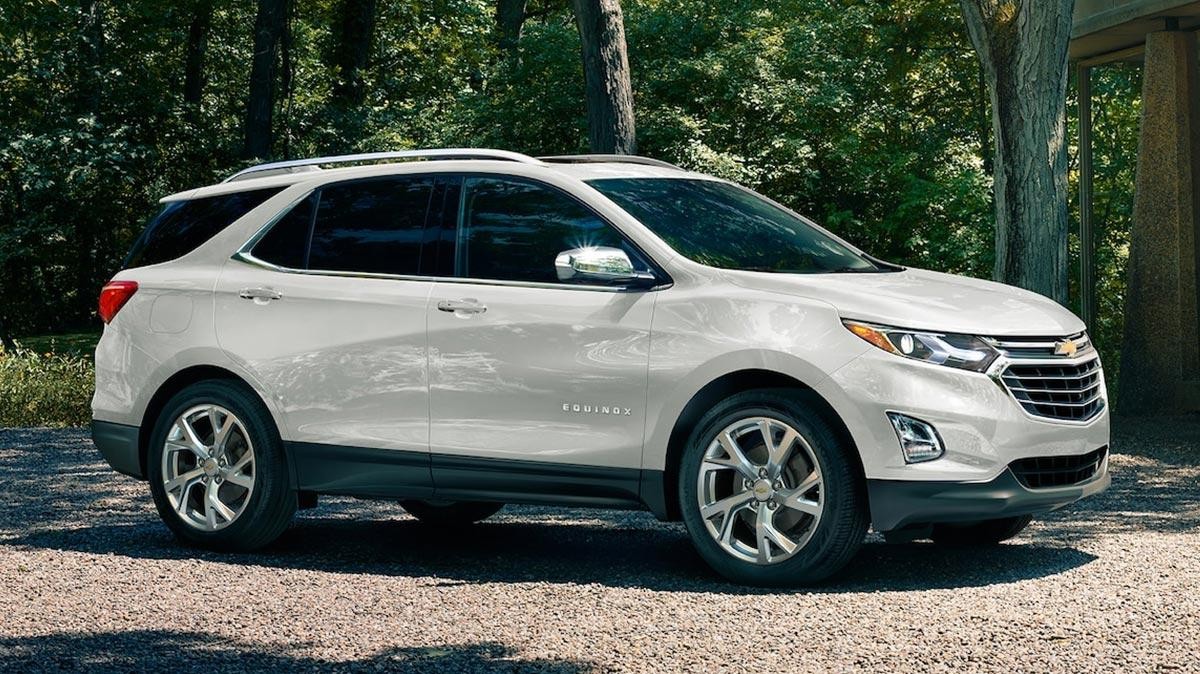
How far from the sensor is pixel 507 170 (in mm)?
8008

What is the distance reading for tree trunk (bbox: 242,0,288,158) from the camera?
31.1 m

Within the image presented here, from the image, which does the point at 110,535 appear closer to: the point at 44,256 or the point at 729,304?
the point at 729,304

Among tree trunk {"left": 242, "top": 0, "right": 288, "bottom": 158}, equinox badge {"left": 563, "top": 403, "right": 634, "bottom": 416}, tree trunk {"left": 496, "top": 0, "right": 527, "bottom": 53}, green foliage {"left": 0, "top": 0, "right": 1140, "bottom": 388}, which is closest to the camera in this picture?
equinox badge {"left": 563, "top": 403, "right": 634, "bottom": 416}

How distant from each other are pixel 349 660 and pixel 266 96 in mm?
26323

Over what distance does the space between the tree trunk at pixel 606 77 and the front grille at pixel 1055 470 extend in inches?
378

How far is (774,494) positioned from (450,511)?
292 centimetres

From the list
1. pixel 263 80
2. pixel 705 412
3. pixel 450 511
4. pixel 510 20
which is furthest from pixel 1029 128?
pixel 510 20

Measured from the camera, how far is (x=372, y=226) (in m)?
8.30

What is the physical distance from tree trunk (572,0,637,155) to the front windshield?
8.29 m

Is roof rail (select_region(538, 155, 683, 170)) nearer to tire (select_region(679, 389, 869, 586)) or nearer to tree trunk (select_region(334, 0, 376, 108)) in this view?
tire (select_region(679, 389, 869, 586))

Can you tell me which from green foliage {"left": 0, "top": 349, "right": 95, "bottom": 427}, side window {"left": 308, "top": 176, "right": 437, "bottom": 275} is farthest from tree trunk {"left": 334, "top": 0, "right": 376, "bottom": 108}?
side window {"left": 308, "top": 176, "right": 437, "bottom": 275}

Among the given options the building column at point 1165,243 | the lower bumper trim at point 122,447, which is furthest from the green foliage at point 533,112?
the lower bumper trim at point 122,447

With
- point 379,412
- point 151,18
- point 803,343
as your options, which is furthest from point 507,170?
point 151,18

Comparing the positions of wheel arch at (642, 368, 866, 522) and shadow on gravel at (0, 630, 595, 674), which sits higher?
wheel arch at (642, 368, 866, 522)
